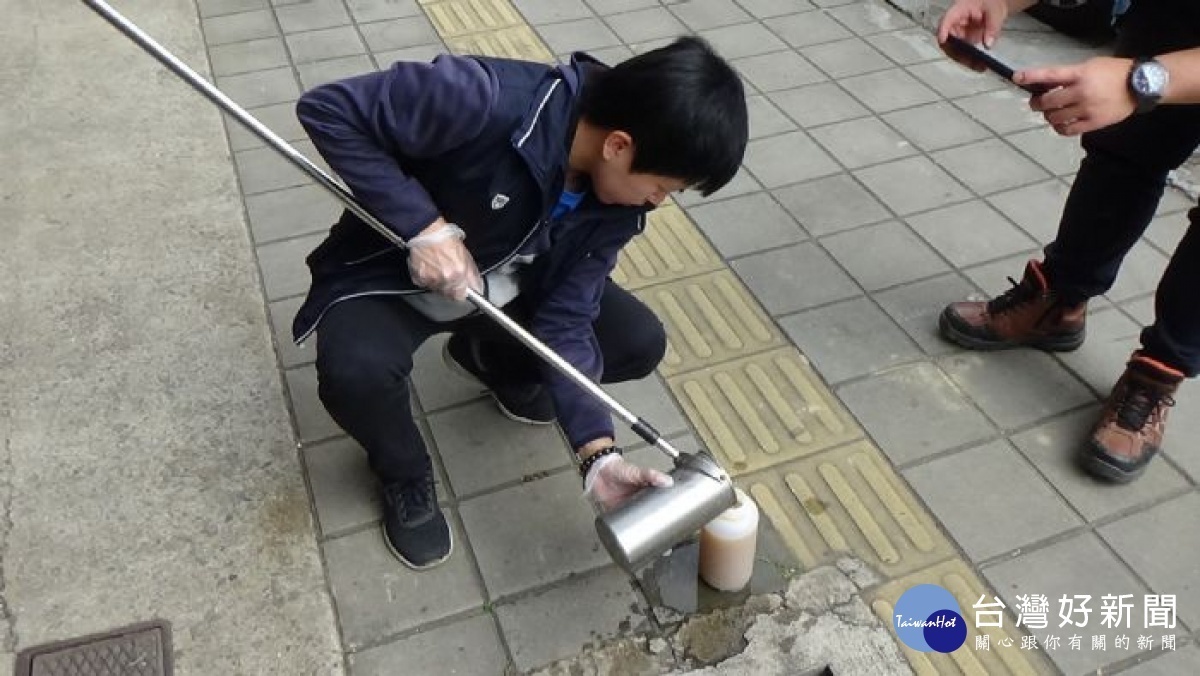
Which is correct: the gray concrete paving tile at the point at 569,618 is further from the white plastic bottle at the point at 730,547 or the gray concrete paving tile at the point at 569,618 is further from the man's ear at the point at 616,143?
the man's ear at the point at 616,143

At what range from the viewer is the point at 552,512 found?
2.46m

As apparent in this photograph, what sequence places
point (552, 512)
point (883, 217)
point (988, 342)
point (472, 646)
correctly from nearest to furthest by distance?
point (472, 646), point (552, 512), point (988, 342), point (883, 217)

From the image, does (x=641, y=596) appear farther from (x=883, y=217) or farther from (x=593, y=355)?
(x=883, y=217)

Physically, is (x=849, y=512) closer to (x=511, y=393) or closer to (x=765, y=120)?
(x=511, y=393)

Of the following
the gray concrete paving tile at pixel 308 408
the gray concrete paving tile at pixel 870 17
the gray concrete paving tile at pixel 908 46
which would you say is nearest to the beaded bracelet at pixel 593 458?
the gray concrete paving tile at pixel 308 408

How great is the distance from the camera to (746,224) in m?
3.45

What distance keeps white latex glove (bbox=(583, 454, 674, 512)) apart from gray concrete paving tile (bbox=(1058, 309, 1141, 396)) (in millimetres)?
1553

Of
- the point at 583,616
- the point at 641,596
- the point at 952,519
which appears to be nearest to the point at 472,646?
the point at 583,616

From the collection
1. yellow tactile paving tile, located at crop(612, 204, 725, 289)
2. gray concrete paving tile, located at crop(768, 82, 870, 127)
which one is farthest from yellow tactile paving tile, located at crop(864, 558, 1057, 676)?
gray concrete paving tile, located at crop(768, 82, 870, 127)

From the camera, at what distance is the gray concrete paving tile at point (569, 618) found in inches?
85.0

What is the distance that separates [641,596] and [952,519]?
81 centimetres

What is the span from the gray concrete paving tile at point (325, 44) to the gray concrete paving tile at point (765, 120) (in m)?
1.75

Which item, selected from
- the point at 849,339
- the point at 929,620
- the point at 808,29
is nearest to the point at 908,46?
the point at 808,29

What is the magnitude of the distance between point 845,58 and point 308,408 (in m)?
2.92
